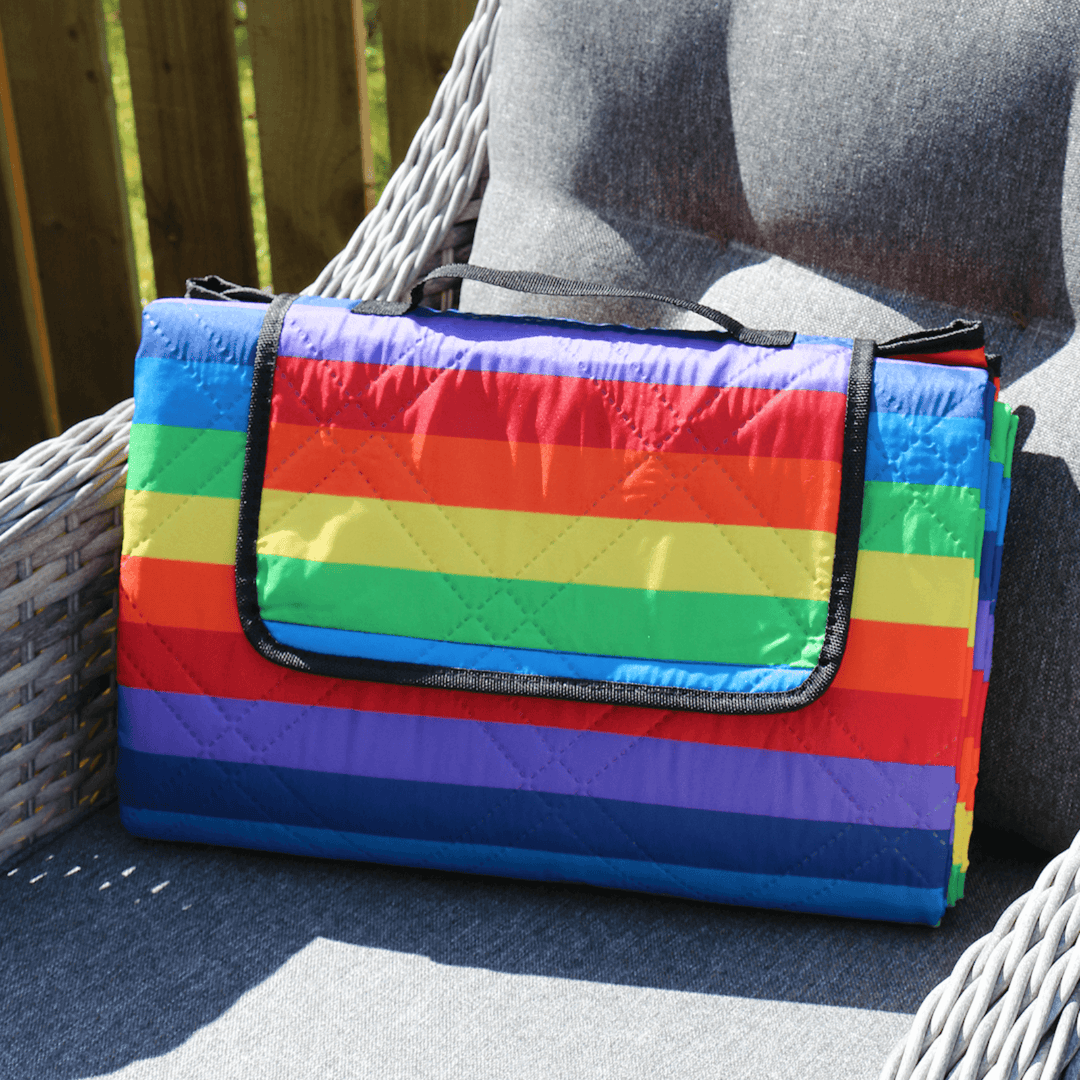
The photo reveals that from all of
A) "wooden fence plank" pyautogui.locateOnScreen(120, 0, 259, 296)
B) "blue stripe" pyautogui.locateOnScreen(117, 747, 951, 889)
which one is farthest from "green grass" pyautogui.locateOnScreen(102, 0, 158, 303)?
"blue stripe" pyautogui.locateOnScreen(117, 747, 951, 889)

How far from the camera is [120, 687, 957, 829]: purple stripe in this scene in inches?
31.1

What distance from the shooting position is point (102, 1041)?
71cm

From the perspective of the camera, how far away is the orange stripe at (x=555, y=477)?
80 centimetres

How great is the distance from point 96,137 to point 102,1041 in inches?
57.4

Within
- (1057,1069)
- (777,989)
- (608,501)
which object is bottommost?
(777,989)

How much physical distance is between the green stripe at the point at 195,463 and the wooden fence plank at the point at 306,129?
0.95m

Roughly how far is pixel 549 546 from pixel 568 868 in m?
0.26

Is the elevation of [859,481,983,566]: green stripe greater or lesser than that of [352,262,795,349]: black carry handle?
lesser

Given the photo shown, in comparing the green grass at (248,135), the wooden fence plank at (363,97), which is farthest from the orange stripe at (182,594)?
the green grass at (248,135)

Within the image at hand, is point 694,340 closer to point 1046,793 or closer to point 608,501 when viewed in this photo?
point 608,501

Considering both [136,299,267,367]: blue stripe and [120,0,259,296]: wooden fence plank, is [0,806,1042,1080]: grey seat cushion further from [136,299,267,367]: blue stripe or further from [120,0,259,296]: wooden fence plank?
[120,0,259,296]: wooden fence plank

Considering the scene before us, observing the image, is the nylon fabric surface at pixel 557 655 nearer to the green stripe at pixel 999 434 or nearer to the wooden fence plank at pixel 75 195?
the green stripe at pixel 999 434

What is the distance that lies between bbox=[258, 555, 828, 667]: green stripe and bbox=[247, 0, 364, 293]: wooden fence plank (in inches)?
40.8

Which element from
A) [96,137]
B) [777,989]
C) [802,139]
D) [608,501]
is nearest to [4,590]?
[608,501]
